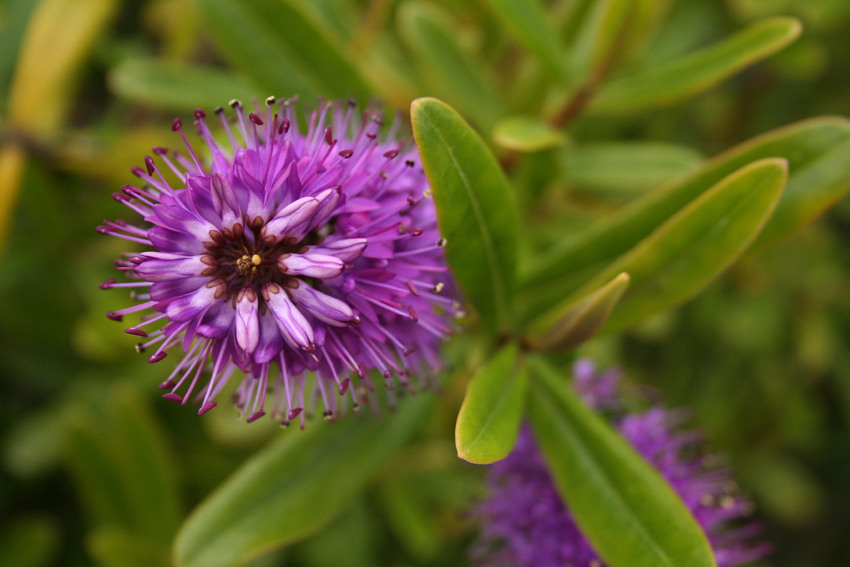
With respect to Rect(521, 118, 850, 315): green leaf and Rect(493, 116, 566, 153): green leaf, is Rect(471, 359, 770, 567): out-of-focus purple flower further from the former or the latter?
Rect(493, 116, 566, 153): green leaf

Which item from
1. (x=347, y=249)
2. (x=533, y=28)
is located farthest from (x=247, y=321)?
(x=533, y=28)

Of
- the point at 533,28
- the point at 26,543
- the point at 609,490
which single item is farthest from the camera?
the point at 26,543

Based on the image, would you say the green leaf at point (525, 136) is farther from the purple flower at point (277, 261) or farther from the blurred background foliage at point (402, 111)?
the purple flower at point (277, 261)

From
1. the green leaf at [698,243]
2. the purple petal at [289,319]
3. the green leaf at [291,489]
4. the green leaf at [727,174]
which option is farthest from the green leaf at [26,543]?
the green leaf at [698,243]

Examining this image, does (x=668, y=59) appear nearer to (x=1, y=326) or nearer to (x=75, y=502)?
(x=1, y=326)

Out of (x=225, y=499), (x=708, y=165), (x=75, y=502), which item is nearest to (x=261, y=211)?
(x=225, y=499)

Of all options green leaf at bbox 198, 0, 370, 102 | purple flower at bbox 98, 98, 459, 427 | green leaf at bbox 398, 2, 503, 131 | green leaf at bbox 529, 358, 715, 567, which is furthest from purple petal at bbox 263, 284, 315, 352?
green leaf at bbox 398, 2, 503, 131

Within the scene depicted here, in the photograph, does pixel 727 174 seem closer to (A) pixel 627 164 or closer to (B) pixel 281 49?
(A) pixel 627 164
